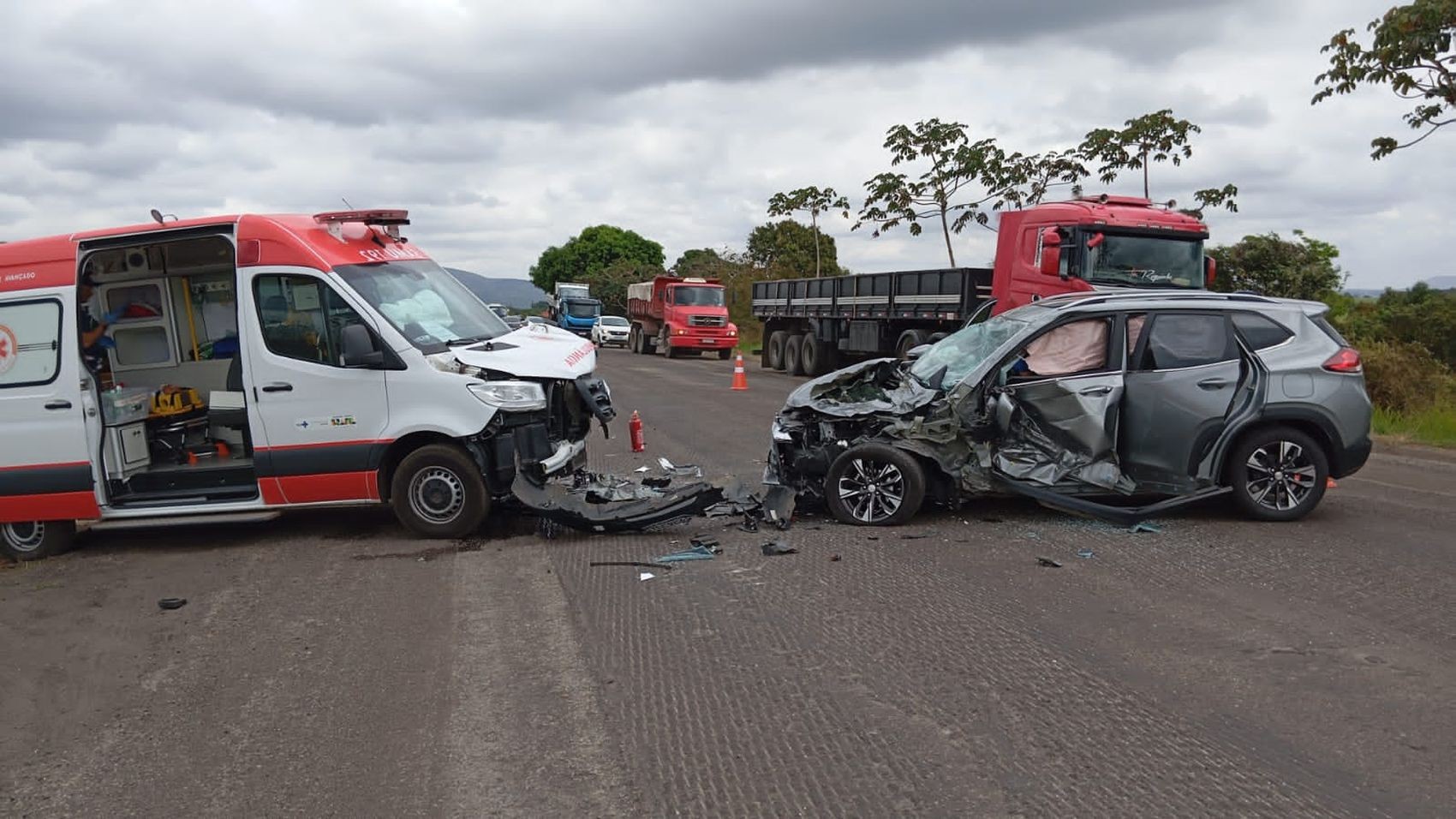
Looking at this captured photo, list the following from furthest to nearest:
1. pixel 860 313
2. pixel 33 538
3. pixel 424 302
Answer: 1. pixel 860 313
2. pixel 424 302
3. pixel 33 538

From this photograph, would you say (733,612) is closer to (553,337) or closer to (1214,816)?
(1214,816)

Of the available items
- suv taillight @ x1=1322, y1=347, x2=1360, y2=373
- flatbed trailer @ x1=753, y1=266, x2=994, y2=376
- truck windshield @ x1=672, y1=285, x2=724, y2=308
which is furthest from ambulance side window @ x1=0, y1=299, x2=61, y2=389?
truck windshield @ x1=672, y1=285, x2=724, y2=308

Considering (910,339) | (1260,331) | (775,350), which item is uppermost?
(1260,331)

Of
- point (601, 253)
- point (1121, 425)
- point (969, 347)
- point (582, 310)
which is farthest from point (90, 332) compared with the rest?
point (601, 253)

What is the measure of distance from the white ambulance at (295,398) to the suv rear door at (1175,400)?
4022mm

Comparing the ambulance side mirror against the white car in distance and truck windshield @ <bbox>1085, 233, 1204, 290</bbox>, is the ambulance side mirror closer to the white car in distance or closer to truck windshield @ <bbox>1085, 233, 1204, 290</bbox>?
truck windshield @ <bbox>1085, 233, 1204, 290</bbox>

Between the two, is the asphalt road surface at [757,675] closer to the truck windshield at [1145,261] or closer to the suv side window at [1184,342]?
the suv side window at [1184,342]

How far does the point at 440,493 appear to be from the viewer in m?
7.43

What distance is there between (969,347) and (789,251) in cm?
4696

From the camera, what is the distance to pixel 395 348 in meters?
7.30

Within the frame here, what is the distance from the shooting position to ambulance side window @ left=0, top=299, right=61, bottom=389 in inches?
299

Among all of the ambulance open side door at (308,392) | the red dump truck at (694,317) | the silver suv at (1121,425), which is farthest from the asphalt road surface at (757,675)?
the red dump truck at (694,317)

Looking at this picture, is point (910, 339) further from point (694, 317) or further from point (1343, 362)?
point (694, 317)

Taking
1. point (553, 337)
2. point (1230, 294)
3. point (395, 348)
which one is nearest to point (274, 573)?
point (395, 348)
